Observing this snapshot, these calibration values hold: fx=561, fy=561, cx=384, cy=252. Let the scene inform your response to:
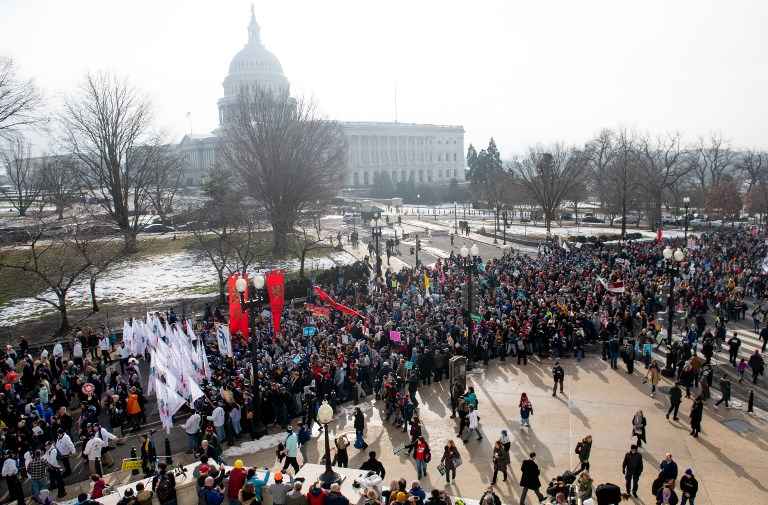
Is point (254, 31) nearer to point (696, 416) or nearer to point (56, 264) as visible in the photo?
point (56, 264)

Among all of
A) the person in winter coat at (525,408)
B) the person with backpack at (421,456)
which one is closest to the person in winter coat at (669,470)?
the person in winter coat at (525,408)

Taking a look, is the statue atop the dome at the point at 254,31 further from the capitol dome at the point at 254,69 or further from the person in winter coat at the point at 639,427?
the person in winter coat at the point at 639,427

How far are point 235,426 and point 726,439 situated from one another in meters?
12.8

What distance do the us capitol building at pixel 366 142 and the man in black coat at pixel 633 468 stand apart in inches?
4932

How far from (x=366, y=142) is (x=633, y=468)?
138 meters

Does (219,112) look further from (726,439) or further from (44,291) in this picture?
(726,439)

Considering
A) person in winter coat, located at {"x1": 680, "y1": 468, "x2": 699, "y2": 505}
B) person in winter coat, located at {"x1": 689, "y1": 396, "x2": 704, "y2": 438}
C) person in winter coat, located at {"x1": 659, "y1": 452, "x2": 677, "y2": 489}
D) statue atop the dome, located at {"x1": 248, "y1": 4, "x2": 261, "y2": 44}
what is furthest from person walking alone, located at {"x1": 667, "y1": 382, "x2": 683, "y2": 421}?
statue atop the dome, located at {"x1": 248, "y1": 4, "x2": 261, "y2": 44}

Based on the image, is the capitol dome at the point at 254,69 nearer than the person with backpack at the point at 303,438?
No

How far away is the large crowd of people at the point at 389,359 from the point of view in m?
13.7

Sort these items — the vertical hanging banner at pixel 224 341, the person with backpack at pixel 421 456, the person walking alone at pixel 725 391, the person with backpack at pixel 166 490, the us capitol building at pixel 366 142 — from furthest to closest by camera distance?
1. the us capitol building at pixel 366 142
2. the vertical hanging banner at pixel 224 341
3. the person walking alone at pixel 725 391
4. the person with backpack at pixel 421 456
5. the person with backpack at pixel 166 490

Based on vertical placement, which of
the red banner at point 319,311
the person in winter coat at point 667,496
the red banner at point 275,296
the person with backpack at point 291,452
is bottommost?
the person with backpack at point 291,452

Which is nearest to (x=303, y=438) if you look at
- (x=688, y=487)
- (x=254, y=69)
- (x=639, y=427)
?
(x=639, y=427)

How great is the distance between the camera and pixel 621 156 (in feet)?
245

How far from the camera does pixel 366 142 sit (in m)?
145
